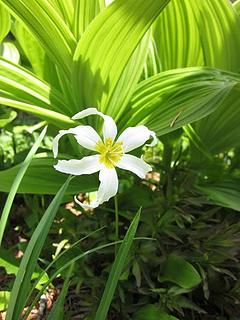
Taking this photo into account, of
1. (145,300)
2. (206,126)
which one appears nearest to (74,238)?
(145,300)

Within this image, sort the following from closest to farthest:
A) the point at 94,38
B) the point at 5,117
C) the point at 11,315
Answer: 1. the point at 11,315
2. the point at 94,38
3. the point at 5,117

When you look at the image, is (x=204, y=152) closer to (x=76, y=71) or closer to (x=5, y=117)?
(x=76, y=71)

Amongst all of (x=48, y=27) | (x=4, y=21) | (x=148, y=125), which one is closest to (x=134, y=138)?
(x=148, y=125)

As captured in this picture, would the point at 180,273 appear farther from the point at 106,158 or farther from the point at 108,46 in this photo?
the point at 108,46

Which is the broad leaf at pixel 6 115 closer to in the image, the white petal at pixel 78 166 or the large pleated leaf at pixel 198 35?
the large pleated leaf at pixel 198 35

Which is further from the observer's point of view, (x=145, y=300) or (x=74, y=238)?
(x=74, y=238)

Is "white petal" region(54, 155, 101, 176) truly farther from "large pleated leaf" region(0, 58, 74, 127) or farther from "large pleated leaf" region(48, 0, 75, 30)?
"large pleated leaf" region(48, 0, 75, 30)

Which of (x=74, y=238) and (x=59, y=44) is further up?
(x=59, y=44)

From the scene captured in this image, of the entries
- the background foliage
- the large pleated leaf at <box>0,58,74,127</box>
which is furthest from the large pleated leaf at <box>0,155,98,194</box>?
the large pleated leaf at <box>0,58,74,127</box>
